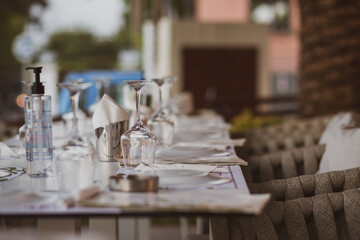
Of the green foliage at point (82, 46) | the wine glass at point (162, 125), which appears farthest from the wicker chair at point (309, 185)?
the green foliage at point (82, 46)

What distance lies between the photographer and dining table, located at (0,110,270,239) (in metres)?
1.49

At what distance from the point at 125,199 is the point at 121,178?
14 centimetres

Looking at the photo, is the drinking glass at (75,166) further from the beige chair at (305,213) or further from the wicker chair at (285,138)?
the wicker chair at (285,138)

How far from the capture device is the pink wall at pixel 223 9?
14930mm

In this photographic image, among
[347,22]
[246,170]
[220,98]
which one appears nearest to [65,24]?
[220,98]

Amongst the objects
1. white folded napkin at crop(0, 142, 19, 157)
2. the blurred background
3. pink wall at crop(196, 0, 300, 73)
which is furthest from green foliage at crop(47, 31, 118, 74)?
white folded napkin at crop(0, 142, 19, 157)

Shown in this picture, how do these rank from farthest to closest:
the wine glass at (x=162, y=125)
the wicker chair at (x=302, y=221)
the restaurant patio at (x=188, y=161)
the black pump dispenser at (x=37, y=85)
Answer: the wine glass at (x=162, y=125) → the black pump dispenser at (x=37, y=85) → the wicker chair at (x=302, y=221) → the restaurant patio at (x=188, y=161)

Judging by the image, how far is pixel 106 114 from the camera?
237cm

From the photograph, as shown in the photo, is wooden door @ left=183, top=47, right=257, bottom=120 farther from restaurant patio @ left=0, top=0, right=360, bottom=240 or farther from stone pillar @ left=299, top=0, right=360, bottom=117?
stone pillar @ left=299, top=0, right=360, bottom=117

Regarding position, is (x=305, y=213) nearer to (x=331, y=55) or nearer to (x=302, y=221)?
(x=302, y=221)

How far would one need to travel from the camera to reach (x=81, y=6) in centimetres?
1752

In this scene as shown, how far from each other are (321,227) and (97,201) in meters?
0.74

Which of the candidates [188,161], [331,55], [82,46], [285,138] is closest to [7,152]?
[188,161]

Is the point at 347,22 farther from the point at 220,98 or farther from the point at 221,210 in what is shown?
the point at 221,210
